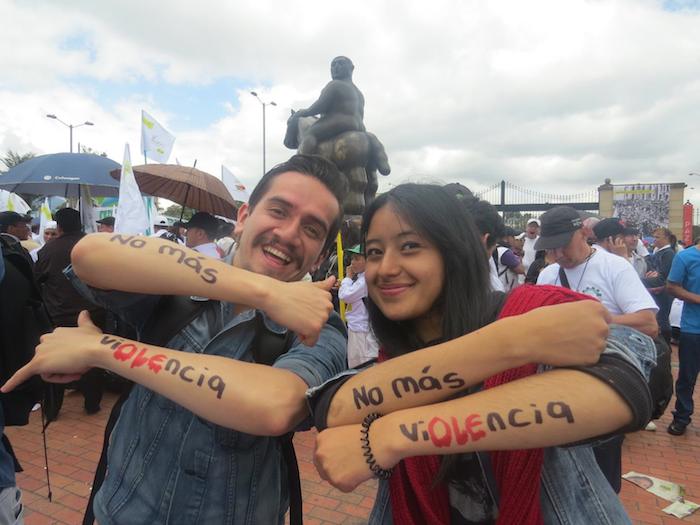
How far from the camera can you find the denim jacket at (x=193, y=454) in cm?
128

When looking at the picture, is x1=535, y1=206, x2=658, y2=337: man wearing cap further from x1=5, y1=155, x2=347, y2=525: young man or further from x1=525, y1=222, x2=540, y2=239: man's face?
x1=525, y1=222, x2=540, y2=239: man's face

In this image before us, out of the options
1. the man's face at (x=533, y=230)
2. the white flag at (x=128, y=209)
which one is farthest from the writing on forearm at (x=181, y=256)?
the man's face at (x=533, y=230)

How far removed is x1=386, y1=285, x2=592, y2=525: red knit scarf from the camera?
1.10 meters

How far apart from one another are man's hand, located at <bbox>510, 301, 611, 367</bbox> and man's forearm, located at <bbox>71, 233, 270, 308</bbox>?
2.14 feet

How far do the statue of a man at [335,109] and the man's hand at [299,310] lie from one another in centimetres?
758

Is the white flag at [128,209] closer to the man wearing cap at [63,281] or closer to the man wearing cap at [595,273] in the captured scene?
the man wearing cap at [63,281]

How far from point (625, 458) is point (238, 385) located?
4.61 m

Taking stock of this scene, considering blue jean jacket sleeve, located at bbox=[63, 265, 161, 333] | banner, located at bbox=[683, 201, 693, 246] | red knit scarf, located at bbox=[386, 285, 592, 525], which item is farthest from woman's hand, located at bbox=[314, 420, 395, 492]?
banner, located at bbox=[683, 201, 693, 246]

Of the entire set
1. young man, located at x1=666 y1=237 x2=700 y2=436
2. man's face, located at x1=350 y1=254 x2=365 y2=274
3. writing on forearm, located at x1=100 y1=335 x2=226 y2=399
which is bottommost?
young man, located at x1=666 y1=237 x2=700 y2=436

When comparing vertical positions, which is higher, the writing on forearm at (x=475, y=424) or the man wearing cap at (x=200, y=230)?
the man wearing cap at (x=200, y=230)

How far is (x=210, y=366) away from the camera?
3.78 feet

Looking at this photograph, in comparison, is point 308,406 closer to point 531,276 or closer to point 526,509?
point 526,509

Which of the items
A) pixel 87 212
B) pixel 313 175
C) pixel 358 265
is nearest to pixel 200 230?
pixel 87 212

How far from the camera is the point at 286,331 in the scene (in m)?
1.42
